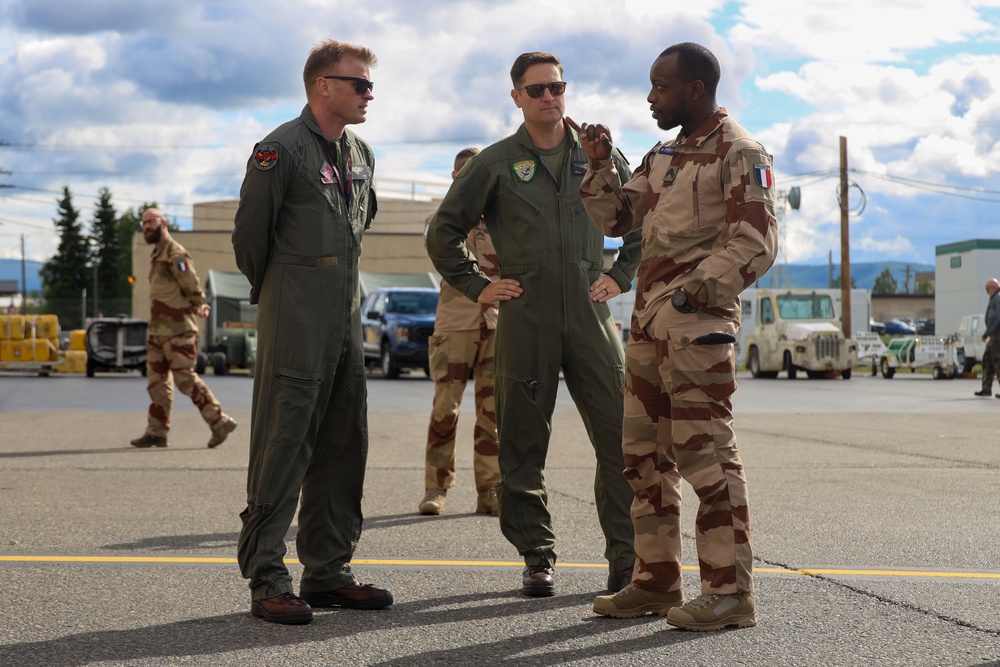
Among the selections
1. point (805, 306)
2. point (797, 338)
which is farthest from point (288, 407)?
point (805, 306)

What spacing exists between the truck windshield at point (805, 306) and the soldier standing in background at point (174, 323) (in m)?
23.1

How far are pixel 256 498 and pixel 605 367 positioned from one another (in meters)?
1.44

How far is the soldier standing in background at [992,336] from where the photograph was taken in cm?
1989

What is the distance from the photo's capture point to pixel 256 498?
4484 mm

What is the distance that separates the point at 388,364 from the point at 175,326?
50.6ft

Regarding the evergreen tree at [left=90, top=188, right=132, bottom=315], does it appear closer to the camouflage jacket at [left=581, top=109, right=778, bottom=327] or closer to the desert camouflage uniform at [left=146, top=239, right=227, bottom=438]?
the desert camouflage uniform at [left=146, top=239, right=227, bottom=438]

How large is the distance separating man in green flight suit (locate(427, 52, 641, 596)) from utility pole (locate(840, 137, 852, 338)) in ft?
110

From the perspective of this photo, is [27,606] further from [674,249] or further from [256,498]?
[674,249]

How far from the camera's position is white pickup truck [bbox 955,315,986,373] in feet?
108

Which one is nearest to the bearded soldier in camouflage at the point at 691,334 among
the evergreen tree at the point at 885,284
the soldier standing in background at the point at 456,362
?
the soldier standing in background at the point at 456,362

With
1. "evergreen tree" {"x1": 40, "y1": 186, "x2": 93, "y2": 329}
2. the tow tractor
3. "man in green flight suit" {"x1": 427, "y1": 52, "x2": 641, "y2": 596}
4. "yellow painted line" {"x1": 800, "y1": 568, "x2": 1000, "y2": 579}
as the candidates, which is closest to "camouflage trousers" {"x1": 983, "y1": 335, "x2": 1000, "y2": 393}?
the tow tractor

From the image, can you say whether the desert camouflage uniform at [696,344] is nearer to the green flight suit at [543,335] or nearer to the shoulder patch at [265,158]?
the green flight suit at [543,335]

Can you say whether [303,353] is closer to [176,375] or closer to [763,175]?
[763,175]

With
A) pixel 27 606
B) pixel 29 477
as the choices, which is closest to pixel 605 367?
pixel 27 606
